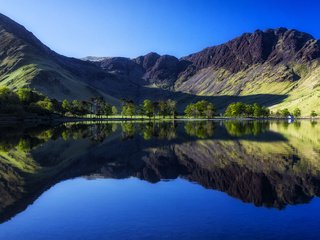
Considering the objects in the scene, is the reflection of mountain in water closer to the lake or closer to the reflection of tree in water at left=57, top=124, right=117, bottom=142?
the lake

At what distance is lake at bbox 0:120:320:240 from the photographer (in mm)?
26047

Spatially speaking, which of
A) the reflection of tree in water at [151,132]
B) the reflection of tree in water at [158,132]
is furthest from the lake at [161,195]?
the reflection of tree in water at [151,132]

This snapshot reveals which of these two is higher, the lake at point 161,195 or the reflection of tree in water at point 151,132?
the reflection of tree in water at point 151,132

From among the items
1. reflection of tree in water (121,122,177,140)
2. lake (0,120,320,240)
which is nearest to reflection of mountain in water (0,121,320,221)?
lake (0,120,320,240)

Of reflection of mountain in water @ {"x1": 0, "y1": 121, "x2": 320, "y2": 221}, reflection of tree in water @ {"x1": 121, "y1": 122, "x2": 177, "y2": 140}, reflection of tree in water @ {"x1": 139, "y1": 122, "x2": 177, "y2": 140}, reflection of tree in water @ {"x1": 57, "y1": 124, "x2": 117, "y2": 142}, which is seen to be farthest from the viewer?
reflection of tree in water @ {"x1": 121, "y1": 122, "x2": 177, "y2": 140}

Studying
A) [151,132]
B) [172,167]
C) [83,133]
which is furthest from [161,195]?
[151,132]

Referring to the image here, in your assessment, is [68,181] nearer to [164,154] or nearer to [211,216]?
[211,216]

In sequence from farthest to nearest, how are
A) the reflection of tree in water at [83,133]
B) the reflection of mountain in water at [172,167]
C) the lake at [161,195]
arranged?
1. the reflection of tree in water at [83,133]
2. the reflection of mountain in water at [172,167]
3. the lake at [161,195]

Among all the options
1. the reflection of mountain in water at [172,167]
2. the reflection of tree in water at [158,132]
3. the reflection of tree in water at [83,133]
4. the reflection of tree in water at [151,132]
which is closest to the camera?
the reflection of mountain in water at [172,167]

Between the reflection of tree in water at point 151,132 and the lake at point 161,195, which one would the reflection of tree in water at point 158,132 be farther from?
the lake at point 161,195

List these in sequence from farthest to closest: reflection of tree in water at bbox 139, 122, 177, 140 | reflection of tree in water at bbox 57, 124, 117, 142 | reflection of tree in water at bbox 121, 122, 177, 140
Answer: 1. reflection of tree in water at bbox 121, 122, 177, 140
2. reflection of tree in water at bbox 139, 122, 177, 140
3. reflection of tree in water at bbox 57, 124, 117, 142

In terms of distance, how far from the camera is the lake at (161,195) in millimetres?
26047

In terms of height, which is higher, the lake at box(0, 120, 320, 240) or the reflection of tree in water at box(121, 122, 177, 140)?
the reflection of tree in water at box(121, 122, 177, 140)

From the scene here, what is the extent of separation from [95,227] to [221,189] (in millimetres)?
16711
